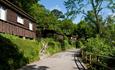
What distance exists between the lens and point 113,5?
5750 cm

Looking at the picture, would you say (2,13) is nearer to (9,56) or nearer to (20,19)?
(20,19)


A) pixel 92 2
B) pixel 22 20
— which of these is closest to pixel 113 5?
pixel 92 2

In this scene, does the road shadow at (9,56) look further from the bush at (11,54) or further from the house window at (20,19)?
the house window at (20,19)

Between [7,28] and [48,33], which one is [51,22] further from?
[7,28]

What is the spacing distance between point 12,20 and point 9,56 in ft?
35.6

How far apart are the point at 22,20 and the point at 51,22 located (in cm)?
4604

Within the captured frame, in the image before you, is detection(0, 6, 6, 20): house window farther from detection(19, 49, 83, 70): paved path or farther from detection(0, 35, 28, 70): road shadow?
detection(0, 35, 28, 70): road shadow

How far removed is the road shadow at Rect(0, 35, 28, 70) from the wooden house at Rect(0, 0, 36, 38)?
5593 millimetres

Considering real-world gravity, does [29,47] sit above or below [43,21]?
below

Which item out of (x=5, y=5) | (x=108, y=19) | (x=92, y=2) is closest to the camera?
(x=5, y=5)

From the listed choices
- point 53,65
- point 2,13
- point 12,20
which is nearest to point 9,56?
point 53,65

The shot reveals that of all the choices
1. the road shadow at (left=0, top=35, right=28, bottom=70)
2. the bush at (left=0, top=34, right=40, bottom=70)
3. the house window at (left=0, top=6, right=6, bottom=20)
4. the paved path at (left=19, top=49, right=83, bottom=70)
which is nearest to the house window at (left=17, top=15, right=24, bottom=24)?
the house window at (left=0, top=6, right=6, bottom=20)

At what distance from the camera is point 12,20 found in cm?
2697

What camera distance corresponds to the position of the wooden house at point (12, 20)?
948 inches
